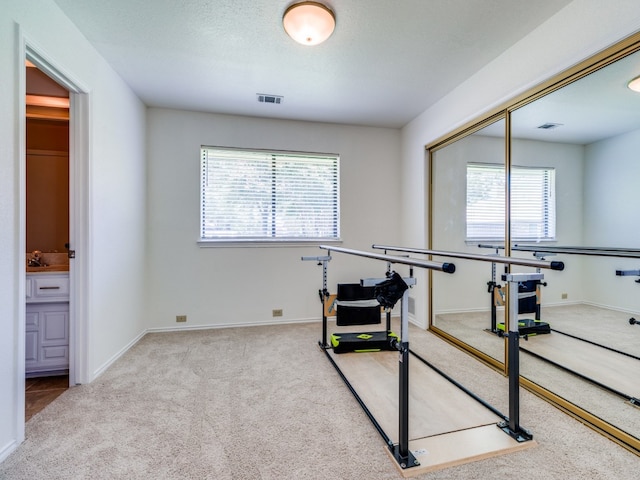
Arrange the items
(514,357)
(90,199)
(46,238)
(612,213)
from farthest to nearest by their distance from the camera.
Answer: (46,238), (90,199), (612,213), (514,357)

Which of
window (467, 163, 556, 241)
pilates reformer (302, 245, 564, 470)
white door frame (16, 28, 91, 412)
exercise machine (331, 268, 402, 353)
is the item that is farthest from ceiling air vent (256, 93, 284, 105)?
pilates reformer (302, 245, 564, 470)

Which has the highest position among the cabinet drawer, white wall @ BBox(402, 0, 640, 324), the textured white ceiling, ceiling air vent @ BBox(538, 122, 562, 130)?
the textured white ceiling

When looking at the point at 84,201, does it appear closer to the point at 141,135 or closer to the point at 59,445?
the point at 141,135

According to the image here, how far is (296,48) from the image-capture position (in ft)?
8.48

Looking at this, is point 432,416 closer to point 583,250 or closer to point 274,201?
point 583,250

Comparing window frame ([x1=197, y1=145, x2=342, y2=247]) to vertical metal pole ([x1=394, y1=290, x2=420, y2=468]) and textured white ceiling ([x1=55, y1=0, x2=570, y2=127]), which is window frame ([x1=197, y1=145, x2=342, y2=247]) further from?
vertical metal pole ([x1=394, y1=290, x2=420, y2=468])

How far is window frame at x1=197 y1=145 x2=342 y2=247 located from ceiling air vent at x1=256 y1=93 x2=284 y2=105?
2.25 ft

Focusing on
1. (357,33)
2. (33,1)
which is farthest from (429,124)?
(33,1)

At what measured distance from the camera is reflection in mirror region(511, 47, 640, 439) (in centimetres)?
208

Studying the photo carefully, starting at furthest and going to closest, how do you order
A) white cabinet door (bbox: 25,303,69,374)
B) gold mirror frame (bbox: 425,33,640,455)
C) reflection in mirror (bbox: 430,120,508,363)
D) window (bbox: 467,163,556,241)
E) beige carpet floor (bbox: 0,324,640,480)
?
reflection in mirror (bbox: 430,120,508,363), window (bbox: 467,163,556,241), white cabinet door (bbox: 25,303,69,374), gold mirror frame (bbox: 425,33,640,455), beige carpet floor (bbox: 0,324,640,480)

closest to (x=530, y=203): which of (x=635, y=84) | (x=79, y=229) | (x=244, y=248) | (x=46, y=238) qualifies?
(x=635, y=84)

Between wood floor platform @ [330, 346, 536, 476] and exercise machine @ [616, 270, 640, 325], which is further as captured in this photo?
exercise machine @ [616, 270, 640, 325]

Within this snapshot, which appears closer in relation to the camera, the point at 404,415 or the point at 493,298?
the point at 404,415

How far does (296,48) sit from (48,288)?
2911 millimetres
